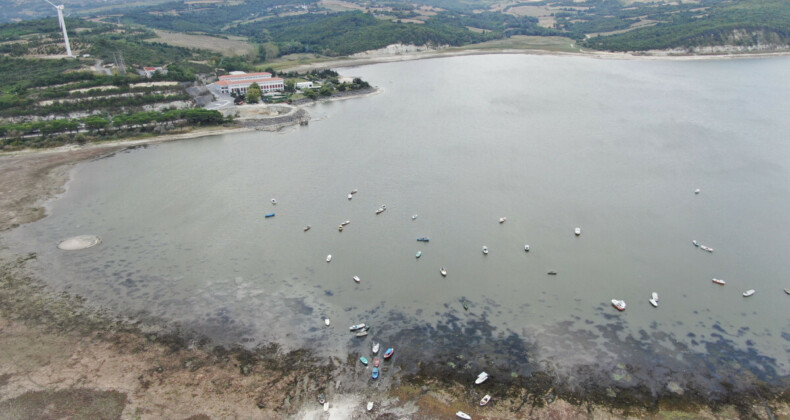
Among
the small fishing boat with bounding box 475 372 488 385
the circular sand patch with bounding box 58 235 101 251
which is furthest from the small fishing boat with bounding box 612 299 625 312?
the circular sand patch with bounding box 58 235 101 251

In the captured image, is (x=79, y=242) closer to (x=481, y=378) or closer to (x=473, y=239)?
(x=473, y=239)

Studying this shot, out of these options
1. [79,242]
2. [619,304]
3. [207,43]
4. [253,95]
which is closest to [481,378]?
[619,304]

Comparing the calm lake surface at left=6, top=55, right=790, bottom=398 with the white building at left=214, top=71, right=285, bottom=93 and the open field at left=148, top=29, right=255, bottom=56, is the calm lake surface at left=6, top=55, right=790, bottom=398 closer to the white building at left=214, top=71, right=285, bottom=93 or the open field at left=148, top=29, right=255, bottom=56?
the white building at left=214, top=71, right=285, bottom=93

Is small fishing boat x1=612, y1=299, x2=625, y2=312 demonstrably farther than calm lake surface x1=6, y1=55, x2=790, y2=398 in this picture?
Yes

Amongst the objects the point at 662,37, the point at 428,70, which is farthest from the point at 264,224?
the point at 662,37

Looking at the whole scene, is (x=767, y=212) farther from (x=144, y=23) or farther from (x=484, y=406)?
(x=144, y=23)

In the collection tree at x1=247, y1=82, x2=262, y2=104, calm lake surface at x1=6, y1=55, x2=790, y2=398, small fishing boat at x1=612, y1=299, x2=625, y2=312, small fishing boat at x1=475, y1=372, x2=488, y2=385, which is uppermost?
tree at x1=247, y1=82, x2=262, y2=104
